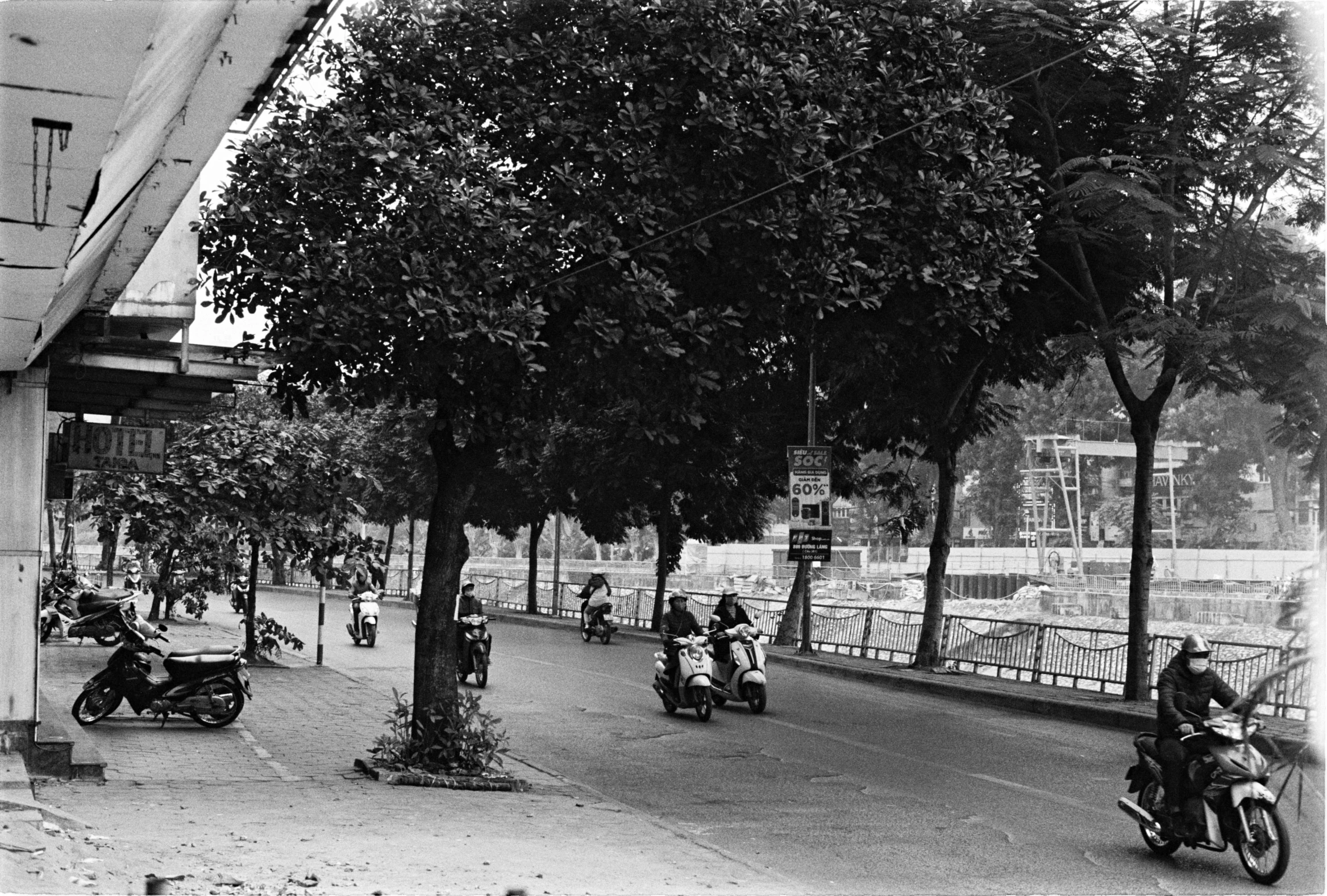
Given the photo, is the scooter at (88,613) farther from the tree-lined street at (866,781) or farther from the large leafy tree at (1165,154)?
the large leafy tree at (1165,154)

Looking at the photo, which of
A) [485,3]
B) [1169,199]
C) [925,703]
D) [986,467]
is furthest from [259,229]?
[986,467]

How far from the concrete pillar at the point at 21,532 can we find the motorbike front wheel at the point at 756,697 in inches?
368

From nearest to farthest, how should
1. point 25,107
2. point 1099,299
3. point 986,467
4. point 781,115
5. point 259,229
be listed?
point 25,107 → point 259,229 → point 781,115 → point 1099,299 → point 986,467

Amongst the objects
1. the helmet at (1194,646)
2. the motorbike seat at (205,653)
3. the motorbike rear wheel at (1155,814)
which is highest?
the helmet at (1194,646)

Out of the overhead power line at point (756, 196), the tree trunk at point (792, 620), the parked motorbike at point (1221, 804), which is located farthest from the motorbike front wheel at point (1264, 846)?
the tree trunk at point (792, 620)

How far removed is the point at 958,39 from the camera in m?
13.8

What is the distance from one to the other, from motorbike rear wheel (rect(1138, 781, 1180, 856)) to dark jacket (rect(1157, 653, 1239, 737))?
433 mm

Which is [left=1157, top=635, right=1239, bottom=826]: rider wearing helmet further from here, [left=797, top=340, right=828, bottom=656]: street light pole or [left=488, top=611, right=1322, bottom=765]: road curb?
[left=797, top=340, right=828, bottom=656]: street light pole

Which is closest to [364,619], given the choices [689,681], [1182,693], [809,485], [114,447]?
[809,485]

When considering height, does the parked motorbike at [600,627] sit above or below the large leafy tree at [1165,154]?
below

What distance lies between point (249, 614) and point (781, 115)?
14924 mm

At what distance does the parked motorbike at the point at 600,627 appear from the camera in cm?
3108

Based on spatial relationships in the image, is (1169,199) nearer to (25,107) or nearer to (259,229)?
(259,229)

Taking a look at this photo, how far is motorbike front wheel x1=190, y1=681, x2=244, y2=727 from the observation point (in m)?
15.0
